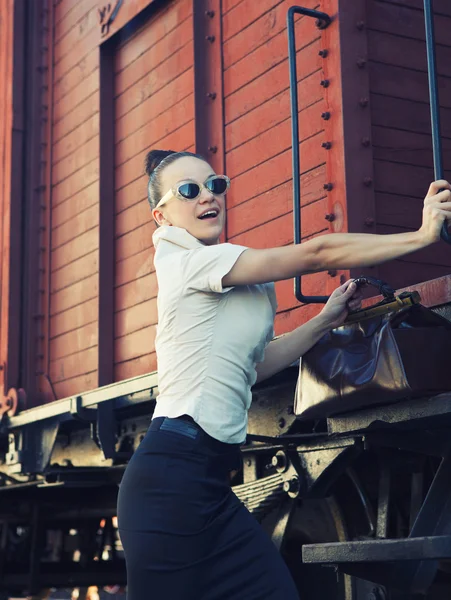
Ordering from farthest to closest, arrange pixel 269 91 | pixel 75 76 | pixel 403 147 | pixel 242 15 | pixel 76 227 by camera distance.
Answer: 1. pixel 75 76
2. pixel 76 227
3. pixel 242 15
4. pixel 269 91
5. pixel 403 147

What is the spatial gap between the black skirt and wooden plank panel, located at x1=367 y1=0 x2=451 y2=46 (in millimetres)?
2837

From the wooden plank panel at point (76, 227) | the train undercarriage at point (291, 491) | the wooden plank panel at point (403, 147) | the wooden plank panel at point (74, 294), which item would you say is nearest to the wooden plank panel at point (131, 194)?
the wooden plank panel at point (76, 227)

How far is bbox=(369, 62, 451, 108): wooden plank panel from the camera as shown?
4.42 meters

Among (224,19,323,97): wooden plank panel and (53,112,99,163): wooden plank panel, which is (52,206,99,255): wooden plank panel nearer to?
(53,112,99,163): wooden plank panel

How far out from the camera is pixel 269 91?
194 inches

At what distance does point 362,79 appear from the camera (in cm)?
436

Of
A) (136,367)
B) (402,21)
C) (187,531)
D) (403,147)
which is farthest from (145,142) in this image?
(187,531)

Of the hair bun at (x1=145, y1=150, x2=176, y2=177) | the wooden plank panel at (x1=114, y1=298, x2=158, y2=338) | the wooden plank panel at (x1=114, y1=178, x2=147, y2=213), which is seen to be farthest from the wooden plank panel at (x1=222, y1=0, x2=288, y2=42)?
the hair bun at (x1=145, y1=150, x2=176, y2=177)

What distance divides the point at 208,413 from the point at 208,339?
0.17m

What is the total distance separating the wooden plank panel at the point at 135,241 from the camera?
599 cm

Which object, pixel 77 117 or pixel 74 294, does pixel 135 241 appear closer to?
pixel 74 294

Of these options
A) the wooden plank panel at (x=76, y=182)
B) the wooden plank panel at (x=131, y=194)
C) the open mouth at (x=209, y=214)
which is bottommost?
the open mouth at (x=209, y=214)

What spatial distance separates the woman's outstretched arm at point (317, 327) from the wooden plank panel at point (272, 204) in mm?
1561

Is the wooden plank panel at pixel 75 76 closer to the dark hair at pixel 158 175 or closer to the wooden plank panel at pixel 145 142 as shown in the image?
the wooden plank panel at pixel 145 142
